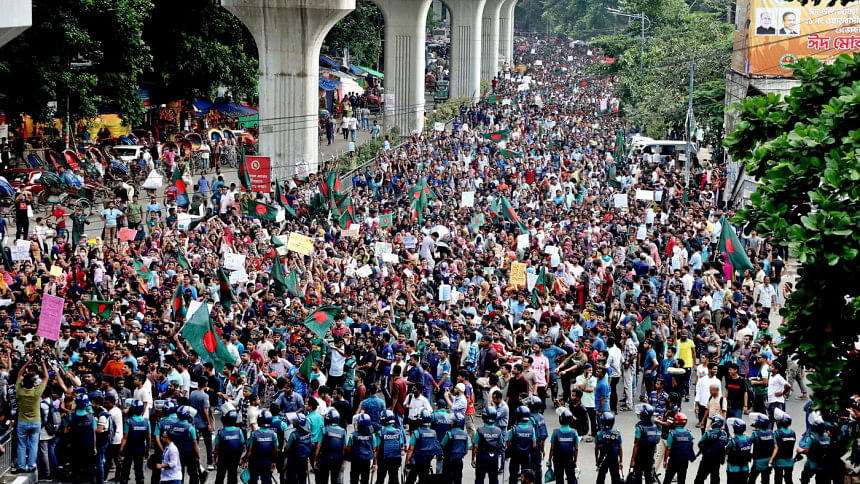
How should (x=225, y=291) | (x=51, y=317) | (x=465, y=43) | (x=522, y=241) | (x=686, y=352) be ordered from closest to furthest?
(x=51, y=317)
(x=686, y=352)
(x=225, y=291)
(x=522, y=241)
(x=465, y=43)

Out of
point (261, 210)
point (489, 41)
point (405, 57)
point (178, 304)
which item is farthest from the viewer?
point (489, 41)

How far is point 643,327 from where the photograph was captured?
1739 cm

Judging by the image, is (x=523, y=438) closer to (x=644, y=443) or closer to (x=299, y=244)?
(x=644, y=443)

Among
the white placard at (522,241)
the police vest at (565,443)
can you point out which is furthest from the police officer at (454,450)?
the white placard at (522,241)

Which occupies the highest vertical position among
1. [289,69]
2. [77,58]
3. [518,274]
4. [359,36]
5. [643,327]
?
[359,36]

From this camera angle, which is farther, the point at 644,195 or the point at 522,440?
the point at 644,195

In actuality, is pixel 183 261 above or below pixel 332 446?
above

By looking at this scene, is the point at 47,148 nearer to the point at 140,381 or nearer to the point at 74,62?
the point at 74,62

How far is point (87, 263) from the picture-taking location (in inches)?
840

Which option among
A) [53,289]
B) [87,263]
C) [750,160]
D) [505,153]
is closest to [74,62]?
[505,153]

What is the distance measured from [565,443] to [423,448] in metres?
1.54

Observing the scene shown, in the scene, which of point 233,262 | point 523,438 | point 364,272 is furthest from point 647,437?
point 233,262

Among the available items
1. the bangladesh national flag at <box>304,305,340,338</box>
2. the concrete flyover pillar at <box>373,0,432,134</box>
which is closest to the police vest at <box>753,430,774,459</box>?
the bangladesh national flag at <box>304,305,340,338</box>

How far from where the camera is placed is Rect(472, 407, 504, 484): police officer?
13398 mm
